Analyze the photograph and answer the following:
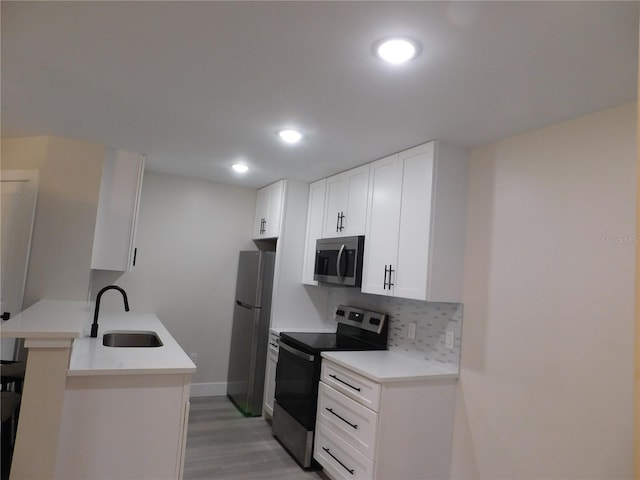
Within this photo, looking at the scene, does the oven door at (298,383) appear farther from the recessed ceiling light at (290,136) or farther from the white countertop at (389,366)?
the recessed ceiling light at (290,136)

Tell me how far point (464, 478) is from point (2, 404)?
2499mm

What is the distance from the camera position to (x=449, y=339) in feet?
9.00

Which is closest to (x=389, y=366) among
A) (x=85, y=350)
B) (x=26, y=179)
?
(x=85, y=350)

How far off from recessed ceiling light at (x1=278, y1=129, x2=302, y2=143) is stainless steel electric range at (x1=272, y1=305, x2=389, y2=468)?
1487 millimetres

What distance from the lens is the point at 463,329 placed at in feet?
8.74

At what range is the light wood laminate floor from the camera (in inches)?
113

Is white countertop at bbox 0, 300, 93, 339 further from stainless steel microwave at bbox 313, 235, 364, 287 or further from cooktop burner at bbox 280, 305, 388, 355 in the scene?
stainless steel microwave at bbox 313, 235, 364, 287

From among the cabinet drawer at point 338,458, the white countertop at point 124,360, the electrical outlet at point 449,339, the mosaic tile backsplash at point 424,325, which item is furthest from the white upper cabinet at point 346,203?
the white countertop at point 124,360

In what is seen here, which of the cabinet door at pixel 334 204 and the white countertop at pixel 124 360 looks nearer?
the white countertop at pixel 124 360

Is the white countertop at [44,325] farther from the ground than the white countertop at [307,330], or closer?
farther from the ground

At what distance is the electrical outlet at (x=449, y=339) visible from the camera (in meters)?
2.72

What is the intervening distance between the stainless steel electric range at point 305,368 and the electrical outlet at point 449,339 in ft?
2.02

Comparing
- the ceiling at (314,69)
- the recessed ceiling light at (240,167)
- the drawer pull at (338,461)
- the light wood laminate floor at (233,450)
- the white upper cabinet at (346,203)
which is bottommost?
the light wood laminate floor at (233,450)

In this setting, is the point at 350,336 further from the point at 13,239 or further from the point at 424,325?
the point at 13,239
